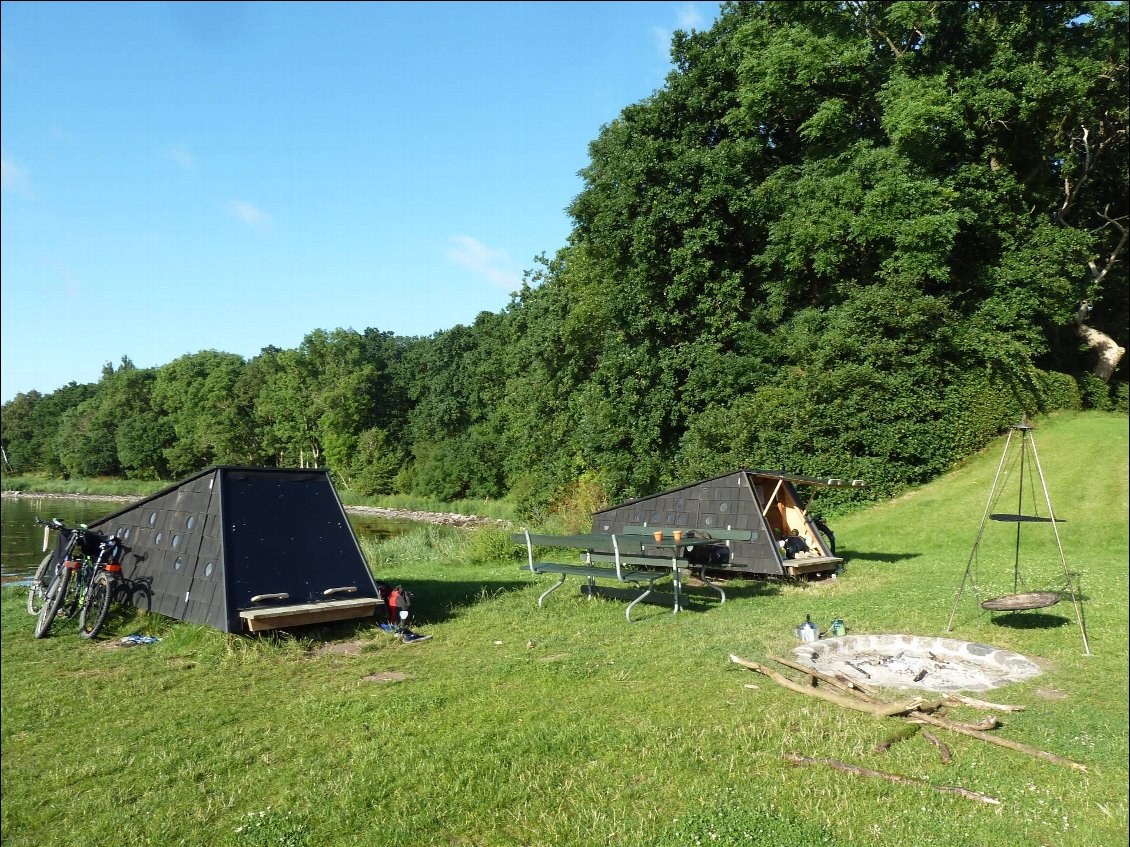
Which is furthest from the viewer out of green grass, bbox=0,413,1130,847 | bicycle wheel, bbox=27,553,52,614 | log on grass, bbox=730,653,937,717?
bicycle wheel, bbox=27,553,52,614

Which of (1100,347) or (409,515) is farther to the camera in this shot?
(409,515)

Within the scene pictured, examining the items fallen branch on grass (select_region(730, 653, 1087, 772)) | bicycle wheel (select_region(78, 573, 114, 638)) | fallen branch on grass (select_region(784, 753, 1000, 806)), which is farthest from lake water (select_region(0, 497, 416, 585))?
fallen branch on grass (select_region(784, 753, 1000, 806))

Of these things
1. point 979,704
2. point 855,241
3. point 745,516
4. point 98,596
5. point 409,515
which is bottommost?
point 409,515

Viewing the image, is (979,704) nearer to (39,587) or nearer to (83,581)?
(83,581)

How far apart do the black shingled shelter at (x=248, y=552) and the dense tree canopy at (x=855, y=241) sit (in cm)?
1640

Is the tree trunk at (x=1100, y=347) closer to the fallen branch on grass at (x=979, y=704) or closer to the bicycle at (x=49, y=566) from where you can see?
the fallen branch on grass at (x=979, y=704)

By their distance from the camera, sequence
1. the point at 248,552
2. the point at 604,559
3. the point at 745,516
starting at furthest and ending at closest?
the point at 745,516
the point at 604,559
the point at 248,552

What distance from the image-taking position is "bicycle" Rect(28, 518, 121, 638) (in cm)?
924

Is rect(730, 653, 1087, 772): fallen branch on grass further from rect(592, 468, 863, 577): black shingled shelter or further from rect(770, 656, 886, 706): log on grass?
rect(592, 468, 863, 577): black shingled shelter

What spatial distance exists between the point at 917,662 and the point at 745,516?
5.29 metres

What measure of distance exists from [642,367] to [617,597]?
17670mm

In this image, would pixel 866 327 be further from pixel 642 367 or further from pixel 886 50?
pixel 886 50

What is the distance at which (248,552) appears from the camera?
875 centimetres

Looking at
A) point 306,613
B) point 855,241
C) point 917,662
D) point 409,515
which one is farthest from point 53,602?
point 409,515
